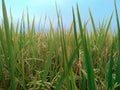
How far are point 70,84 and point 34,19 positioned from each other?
3.11 feet

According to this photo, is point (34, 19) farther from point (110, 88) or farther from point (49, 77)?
point (110, 88)

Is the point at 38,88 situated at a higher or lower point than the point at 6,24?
lower

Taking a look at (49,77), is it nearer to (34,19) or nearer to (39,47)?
(39,47)

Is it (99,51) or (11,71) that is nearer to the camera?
(11,71)

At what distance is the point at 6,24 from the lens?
710 millimetres

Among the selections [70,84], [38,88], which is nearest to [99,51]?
[38,88]

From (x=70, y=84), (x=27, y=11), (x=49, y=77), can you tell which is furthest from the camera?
(x=27, y=11)

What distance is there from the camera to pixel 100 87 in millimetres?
887

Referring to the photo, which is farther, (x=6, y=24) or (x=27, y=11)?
(x=27, y=11)

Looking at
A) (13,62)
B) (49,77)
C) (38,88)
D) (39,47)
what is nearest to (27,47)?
(39,47)

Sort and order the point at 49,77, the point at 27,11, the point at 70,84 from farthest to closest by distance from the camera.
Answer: the point at 27,11 < the point at 49,77 < the point at 70,84

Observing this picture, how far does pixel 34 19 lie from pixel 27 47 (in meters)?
0.34

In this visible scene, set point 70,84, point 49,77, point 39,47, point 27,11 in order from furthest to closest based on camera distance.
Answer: point 27,11 → point 39,47 → point 49,77 → point 70,84

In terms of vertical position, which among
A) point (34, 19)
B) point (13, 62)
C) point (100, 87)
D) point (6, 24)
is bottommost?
point (100, 87)
